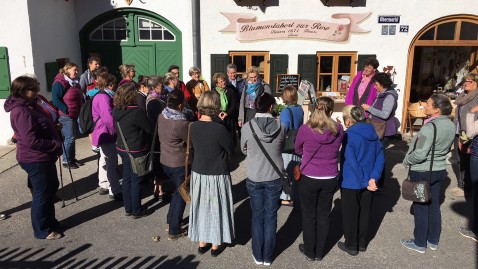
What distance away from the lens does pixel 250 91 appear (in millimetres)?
7730

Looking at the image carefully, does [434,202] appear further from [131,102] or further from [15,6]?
[15,6]

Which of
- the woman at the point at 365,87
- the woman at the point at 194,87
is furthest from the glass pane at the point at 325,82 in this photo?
the woman at the point at 194,87

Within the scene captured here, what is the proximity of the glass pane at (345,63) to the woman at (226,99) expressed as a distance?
360 cm

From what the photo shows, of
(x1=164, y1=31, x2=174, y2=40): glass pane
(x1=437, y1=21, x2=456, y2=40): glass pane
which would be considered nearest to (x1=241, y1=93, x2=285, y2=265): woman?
(x1=164, y1=31, x2=174, y2=40): glass pane

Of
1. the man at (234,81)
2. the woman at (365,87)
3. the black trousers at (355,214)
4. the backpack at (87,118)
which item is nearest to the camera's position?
the black trousers at (355,214)

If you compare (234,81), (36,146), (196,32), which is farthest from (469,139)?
(196,32)

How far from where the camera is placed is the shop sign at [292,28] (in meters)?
9.73

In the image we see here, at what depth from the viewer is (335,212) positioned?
584 cm

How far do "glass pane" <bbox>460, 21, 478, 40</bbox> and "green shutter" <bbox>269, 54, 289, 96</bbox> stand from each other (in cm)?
422

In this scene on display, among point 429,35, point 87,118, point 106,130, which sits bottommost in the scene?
point 106,130

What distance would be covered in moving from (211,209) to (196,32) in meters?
6.29

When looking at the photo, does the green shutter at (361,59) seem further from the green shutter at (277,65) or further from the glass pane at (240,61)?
the glass pane at (240,61)

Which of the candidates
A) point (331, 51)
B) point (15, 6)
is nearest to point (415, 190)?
point (331, 51)

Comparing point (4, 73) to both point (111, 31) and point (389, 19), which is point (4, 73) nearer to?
point (111, 31)
